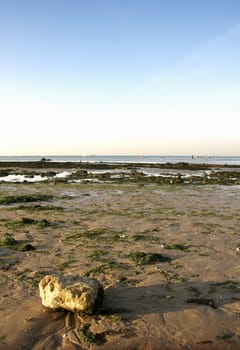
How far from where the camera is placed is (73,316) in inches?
259

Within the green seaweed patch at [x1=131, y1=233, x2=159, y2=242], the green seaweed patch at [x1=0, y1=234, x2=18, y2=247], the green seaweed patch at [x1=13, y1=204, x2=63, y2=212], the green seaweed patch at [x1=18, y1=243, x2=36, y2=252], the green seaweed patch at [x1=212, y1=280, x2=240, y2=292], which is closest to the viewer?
the green seaweed patch at [x1=212, y1=280, x2=240, y2=292]

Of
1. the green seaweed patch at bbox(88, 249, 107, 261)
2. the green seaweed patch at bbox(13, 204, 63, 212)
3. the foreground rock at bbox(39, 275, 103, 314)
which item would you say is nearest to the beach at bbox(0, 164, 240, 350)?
the green seaweed patch at bbox(88, 249, 107, 261)

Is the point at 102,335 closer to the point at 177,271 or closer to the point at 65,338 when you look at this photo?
the point at 65,338

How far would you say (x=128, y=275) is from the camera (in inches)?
344

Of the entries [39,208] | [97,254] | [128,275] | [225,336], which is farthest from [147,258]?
[39,208]

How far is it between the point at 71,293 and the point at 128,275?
2.51 metres

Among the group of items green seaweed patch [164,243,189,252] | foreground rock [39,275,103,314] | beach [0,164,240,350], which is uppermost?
foreground rock [39,275,103,314]

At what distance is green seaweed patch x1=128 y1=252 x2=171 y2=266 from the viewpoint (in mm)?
9750

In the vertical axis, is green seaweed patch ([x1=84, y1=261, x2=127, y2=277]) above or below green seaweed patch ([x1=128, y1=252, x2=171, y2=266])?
below

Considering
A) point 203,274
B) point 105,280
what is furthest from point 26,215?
point 203,274

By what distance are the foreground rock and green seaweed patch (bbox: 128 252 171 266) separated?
304 cm

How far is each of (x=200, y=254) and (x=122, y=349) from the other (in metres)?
5.63

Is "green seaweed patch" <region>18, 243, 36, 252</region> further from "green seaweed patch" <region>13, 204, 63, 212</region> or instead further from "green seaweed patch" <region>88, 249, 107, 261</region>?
"green seaweed patch" <region>13, 204, 63, 212</region>

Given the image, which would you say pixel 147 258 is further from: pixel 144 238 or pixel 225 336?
pixel 225 336
